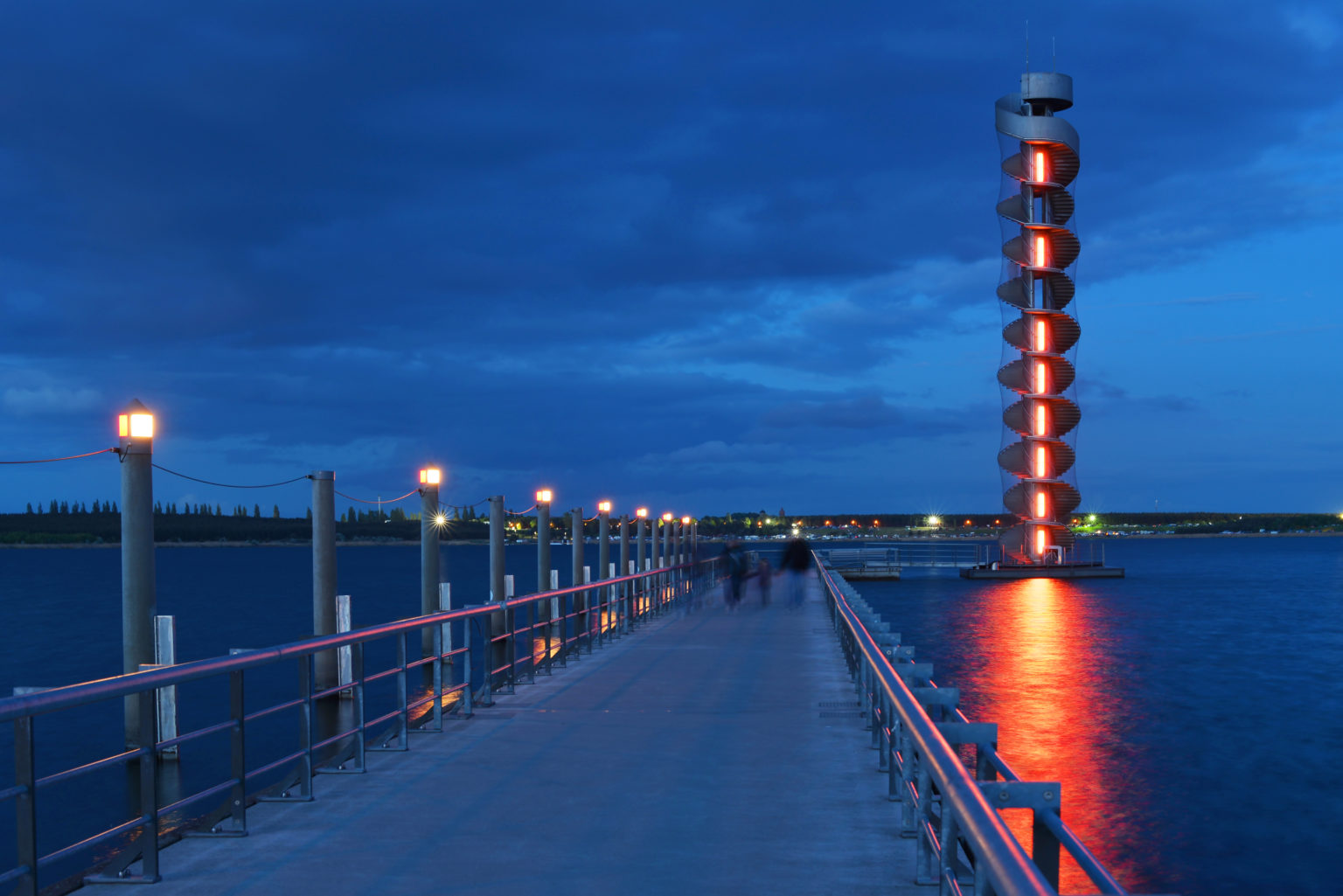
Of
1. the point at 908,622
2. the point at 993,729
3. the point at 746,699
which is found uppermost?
the point at 993,729

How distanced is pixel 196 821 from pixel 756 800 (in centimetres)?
272

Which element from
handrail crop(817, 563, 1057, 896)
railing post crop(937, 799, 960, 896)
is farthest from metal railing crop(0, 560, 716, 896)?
railing post crop(937, 799, 960, 896)

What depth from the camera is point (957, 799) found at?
9.87ft

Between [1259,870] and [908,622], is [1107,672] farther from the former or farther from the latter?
[1259,870]

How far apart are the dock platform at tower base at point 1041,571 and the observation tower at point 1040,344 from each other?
91 mm

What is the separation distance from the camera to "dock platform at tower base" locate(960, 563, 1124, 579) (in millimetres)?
67875

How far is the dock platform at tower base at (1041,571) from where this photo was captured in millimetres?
67875

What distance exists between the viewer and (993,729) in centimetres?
439

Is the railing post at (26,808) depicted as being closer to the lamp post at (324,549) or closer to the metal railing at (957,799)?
the metal railing at (957,799)

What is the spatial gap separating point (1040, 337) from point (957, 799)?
65108 millimetres

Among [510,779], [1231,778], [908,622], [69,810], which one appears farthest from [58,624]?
[510,779]

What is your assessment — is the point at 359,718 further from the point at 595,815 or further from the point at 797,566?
the point at 797,566

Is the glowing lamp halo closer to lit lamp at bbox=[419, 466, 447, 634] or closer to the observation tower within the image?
lit lamp at bbox=[419, 466, 447, 634]

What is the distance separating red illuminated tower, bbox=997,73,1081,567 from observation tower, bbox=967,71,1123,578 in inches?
1.9
